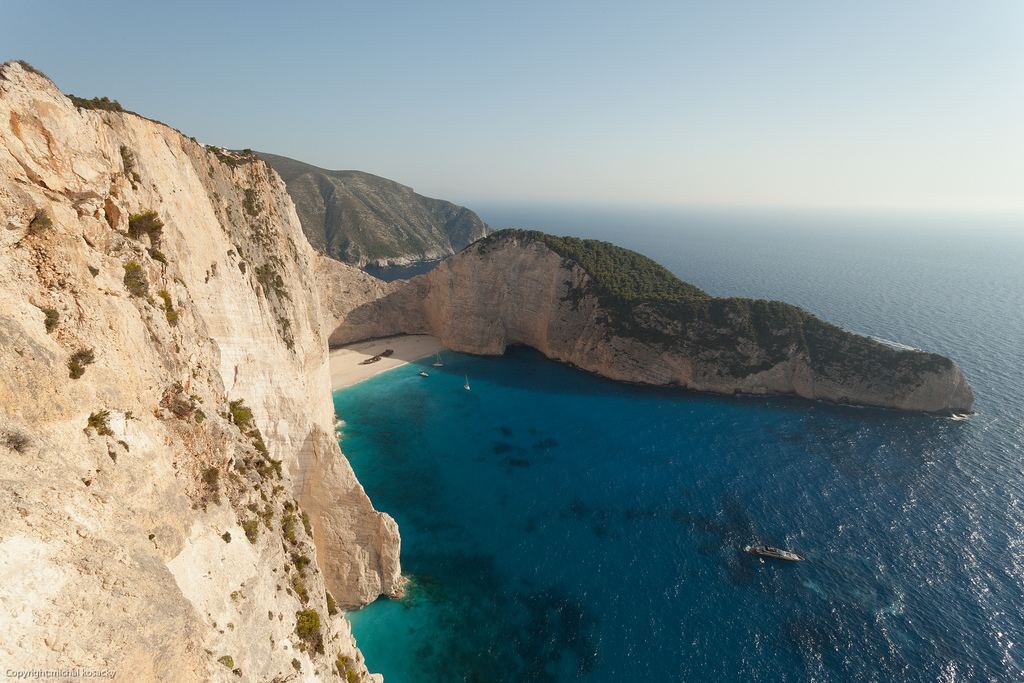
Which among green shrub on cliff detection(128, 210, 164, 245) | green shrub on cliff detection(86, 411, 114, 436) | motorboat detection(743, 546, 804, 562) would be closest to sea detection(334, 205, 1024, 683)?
motorboat detection(743, 546, 804, 562)

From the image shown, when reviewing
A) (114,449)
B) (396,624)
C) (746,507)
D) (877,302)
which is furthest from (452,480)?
(877,302)

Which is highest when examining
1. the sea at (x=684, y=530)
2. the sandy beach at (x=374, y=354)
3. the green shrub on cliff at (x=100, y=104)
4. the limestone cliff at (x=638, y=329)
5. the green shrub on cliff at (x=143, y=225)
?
the green shrub on cliff at (x=100, y=104)

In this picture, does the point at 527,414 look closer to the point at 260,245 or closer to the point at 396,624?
the point at 396,624

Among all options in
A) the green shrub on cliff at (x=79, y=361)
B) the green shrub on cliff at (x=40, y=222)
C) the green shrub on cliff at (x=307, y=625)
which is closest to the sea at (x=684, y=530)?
the green shrub on cliff at (x=307, y=625)

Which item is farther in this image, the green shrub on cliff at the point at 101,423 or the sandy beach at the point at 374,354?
the sandy beach at the point at 374,354

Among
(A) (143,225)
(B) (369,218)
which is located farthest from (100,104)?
(B) (369,218)

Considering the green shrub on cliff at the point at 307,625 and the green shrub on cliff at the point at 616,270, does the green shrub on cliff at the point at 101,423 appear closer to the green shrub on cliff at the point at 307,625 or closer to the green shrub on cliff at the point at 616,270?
the green shrub on cliff at the point at 307,625
